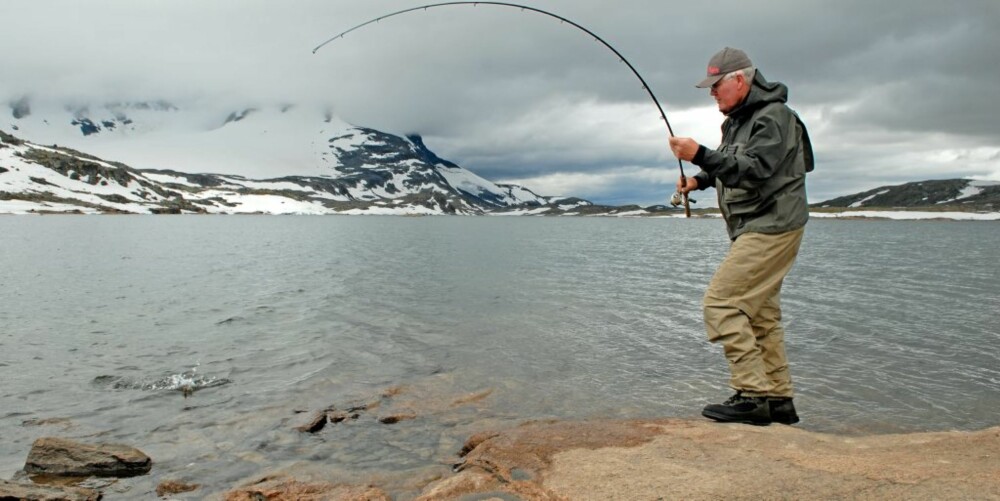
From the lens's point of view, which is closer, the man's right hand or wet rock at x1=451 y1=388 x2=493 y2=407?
the man's right hand

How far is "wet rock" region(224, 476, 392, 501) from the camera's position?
222 inches

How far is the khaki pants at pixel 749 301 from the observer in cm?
607

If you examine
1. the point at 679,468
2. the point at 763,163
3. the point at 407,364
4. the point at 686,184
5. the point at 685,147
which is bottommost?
the point at 407,364

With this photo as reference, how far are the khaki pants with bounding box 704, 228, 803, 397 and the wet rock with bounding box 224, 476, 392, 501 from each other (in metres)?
3.83

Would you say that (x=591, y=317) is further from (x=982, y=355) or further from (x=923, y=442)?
(x=923, y=442)

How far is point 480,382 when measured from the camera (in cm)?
1064

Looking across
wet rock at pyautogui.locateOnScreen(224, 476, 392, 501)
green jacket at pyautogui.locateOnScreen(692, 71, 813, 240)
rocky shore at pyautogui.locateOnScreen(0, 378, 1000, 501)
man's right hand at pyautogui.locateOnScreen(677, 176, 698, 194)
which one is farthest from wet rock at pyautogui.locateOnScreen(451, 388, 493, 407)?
green jacket at pyautogui.locateOnScreen(692, 71, 813, 240)

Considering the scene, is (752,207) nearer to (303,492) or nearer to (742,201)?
(742,201)

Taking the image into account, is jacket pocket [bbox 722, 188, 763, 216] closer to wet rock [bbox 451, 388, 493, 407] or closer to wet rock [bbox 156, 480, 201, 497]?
wet rock [bbox 451, 388, 493, 407]

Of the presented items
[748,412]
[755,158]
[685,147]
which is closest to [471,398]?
[748,412]

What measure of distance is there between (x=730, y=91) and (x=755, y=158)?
84cm

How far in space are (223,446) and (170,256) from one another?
122 ft

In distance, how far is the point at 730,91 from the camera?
19.9 ft

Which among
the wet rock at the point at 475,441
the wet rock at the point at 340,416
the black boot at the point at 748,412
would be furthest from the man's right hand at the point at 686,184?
the wet rock at the point at 340,416
